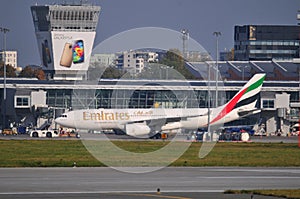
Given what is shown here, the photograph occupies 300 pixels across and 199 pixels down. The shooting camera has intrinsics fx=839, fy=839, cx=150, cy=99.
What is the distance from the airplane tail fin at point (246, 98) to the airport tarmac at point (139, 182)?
5193cm

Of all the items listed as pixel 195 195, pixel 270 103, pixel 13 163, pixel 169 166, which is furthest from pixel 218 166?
pixel 270 103

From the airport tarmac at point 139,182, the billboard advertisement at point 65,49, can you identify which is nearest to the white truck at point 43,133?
the airport tarmac at point 139,182

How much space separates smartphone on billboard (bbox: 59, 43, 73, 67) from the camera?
149m

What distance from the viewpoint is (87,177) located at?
117 ft

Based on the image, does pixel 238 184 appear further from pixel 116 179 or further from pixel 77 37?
pixel 77 37

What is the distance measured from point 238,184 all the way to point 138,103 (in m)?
82.7

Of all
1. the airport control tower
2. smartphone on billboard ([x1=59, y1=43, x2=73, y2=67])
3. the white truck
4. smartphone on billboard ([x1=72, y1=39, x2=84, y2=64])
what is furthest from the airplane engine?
smartphone on billboard ([x1=72, y1=39, x2=84, y2=64])

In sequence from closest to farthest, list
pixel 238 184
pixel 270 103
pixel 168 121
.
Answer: pixel 238 184, pixel 168 121, pixel 270 103

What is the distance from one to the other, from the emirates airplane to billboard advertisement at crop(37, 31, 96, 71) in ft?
184

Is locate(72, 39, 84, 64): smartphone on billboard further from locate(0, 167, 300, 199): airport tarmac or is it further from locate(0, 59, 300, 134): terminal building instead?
locate(0, 167, 300, 199): airport tarmac

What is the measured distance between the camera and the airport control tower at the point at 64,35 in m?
149

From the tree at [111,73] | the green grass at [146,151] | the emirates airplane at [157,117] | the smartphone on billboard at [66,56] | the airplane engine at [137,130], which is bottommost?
the green grass at [146,151]

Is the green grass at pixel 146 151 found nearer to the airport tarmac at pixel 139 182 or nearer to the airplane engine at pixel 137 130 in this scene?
the airport tarmac at pixel 139 182

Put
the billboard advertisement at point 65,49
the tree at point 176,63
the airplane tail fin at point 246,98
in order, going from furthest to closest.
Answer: the tree at point 176,63 → the billboard advertisement at point 65,49 → the airplane tail fin at point 246,98
